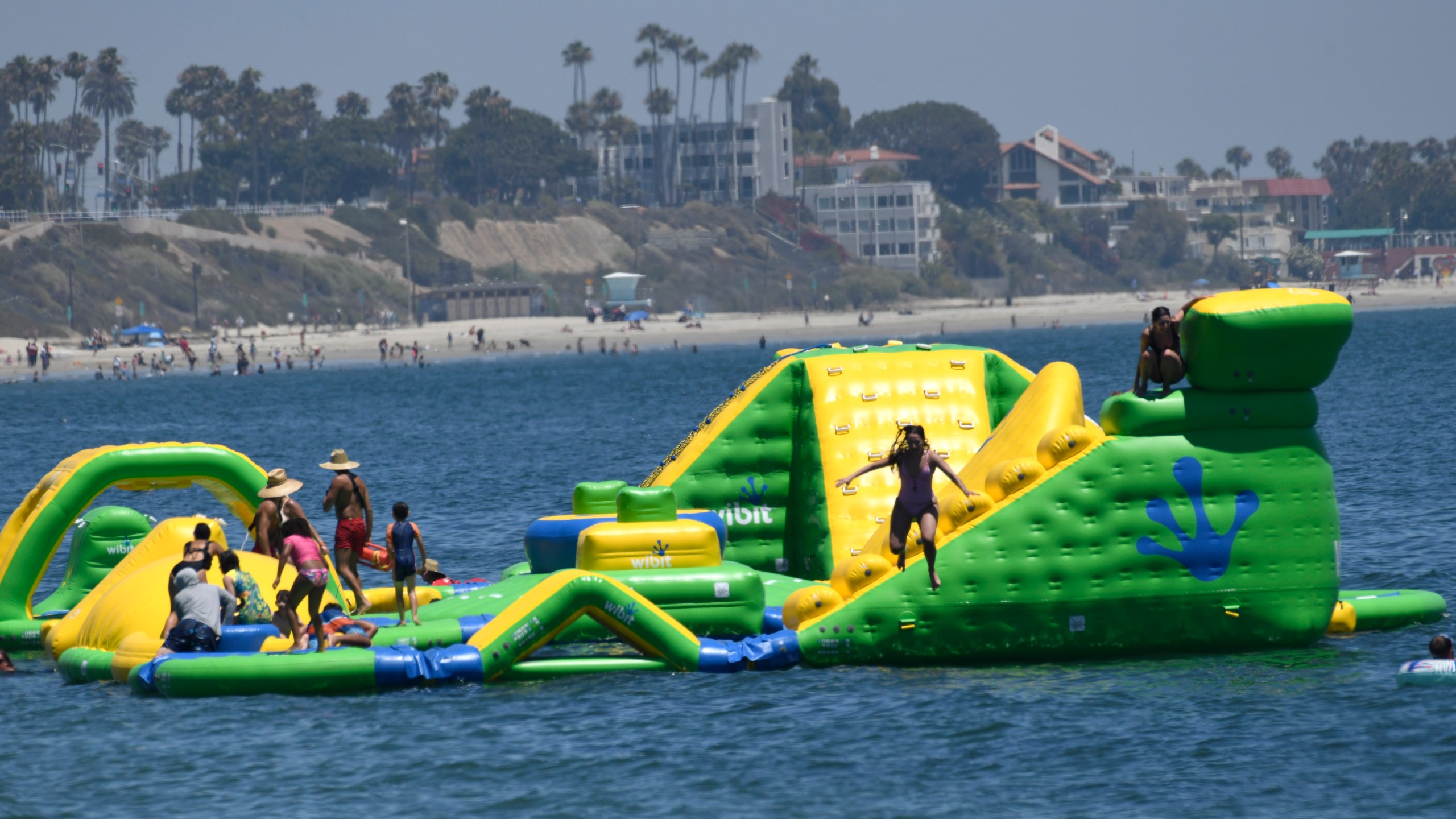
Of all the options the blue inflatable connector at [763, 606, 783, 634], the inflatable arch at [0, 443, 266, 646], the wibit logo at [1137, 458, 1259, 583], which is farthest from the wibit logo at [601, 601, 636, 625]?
the inflatable arch at [0, 443, 266, 646]

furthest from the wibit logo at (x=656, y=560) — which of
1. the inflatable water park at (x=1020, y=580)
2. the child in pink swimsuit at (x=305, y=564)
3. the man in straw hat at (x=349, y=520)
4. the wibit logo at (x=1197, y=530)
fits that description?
the wibit logo at (x=1197, y=530)

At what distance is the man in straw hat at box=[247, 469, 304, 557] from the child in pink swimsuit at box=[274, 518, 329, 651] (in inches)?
25.2

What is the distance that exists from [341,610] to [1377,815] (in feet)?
34.1

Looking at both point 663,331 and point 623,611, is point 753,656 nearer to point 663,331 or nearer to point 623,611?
point 623,611

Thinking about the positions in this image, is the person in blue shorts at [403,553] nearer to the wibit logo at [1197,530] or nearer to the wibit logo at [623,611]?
the wibit logo at [623,611]

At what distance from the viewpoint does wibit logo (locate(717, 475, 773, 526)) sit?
20188 mm

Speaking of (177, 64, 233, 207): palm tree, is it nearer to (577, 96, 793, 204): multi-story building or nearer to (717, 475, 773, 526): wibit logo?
(577, 96, 793, 204): multi-story building

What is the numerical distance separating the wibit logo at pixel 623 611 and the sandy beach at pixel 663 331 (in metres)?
91.3

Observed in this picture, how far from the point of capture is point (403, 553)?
58.0 feet

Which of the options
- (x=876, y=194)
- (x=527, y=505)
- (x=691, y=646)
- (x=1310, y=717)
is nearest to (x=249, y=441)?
(x=527, y=505)

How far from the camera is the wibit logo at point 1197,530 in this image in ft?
53.0

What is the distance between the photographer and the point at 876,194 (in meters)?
186

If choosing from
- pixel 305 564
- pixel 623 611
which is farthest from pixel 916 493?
pixel 305 564

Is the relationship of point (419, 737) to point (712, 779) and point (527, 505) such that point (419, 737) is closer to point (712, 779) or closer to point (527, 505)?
point (712, 779)
